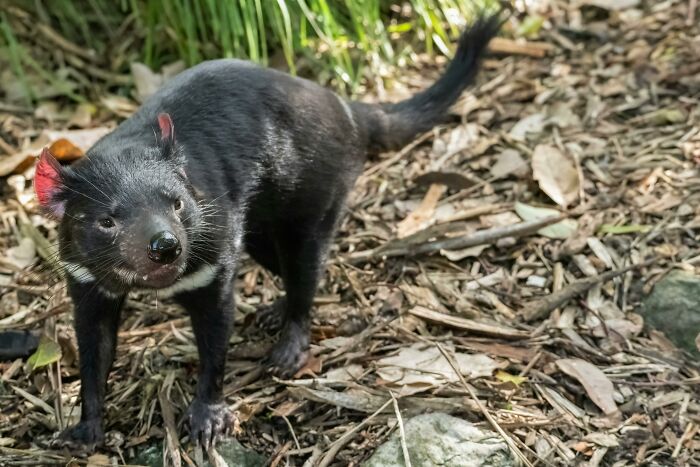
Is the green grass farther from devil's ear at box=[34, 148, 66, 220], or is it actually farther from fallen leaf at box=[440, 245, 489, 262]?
devil's ear at box=[34, 148, 66, 220]

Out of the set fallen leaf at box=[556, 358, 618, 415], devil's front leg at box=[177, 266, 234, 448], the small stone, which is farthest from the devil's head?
the small stone

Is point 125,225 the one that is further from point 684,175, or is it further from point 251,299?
point 684,175

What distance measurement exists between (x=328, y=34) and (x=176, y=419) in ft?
8.26

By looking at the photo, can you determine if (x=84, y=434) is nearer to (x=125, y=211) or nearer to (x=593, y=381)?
(x=125, y=211)

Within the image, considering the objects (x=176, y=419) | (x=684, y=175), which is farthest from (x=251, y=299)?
(x=684, y=175)

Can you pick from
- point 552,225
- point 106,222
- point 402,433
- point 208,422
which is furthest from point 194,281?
point 552,225

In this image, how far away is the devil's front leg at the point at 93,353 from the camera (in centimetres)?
317

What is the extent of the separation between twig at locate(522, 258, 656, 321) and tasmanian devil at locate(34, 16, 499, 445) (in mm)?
916

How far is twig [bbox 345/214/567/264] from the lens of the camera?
415cm

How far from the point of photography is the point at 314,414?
3.38 metres

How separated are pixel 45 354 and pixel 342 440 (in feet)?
4.14

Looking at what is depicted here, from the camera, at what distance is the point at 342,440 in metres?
3.19

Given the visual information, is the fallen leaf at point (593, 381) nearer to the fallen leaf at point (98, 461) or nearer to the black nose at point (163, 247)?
the black nose at point (163, 247)

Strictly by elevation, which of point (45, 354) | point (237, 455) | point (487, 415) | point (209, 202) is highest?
point (209, 202)
